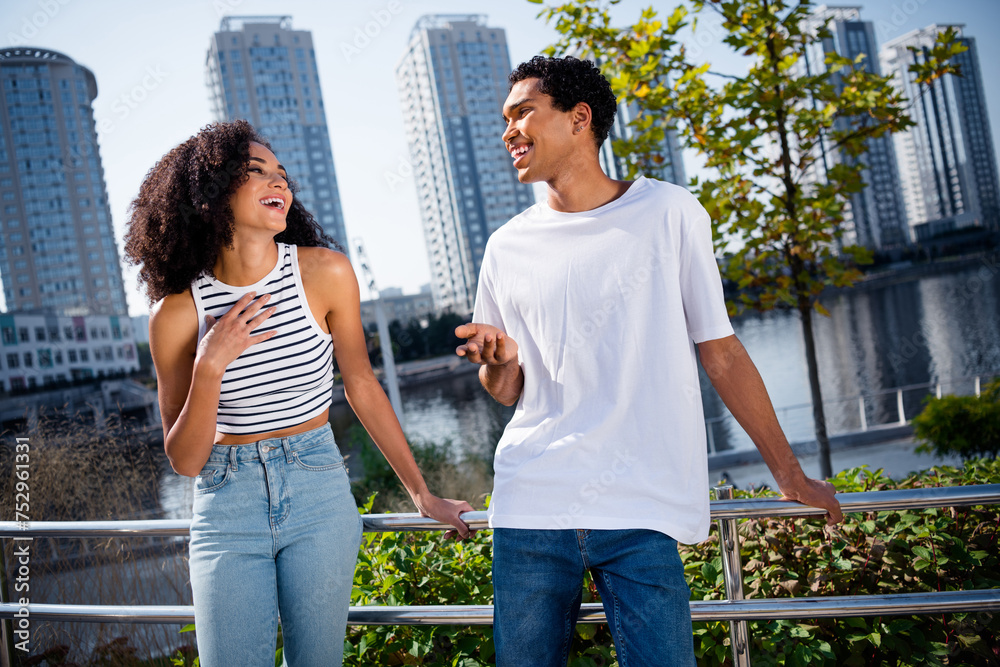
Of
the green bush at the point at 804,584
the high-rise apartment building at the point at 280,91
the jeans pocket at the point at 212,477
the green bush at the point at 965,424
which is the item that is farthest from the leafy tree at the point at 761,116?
the high-rise apartment building at the point at 280,91

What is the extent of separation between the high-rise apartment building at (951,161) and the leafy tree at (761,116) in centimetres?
4417

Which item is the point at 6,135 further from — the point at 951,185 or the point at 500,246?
the point at 951,185

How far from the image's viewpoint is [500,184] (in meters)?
71.0

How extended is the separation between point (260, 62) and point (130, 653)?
6655 cm

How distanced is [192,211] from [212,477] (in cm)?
57

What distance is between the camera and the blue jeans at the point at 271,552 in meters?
1.19

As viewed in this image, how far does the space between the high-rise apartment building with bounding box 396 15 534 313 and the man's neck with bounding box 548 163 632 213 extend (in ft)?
196

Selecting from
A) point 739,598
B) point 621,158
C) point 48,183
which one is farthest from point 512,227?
point 48,183

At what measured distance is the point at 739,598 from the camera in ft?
4.31

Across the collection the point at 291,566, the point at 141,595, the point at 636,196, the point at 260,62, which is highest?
the point at 260,62

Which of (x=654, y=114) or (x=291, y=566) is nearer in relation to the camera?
(x=291, y=566)

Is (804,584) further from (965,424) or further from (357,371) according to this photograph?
(965,424)

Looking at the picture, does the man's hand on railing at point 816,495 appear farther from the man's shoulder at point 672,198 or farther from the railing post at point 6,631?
the railing post at point 6,631

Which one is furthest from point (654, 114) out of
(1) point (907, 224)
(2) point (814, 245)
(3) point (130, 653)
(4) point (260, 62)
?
(1) point (907, 224)
